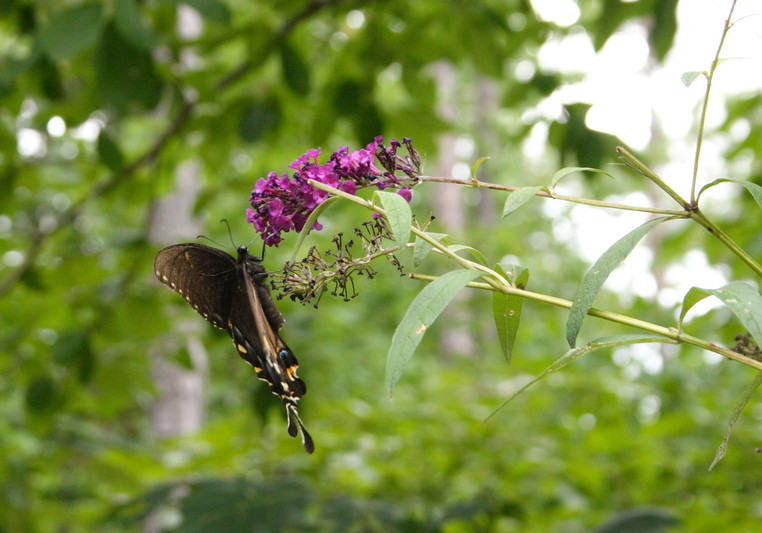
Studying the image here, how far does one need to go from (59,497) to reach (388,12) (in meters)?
3.26

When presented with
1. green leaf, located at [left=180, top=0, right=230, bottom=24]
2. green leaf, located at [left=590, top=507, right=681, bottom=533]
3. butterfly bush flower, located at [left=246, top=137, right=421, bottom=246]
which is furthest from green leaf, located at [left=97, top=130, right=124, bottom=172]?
green leaf, located at [left=590, top=507, right=681, bottom=533]

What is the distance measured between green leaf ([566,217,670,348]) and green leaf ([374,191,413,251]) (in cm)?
25

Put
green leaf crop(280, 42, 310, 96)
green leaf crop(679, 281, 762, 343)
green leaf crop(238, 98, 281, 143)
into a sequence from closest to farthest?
green leaf crop(679, 281, 762, 343) < green leaf crop(280, 42, 310, 96) < green leaf crop(238, 98, 281, 143)

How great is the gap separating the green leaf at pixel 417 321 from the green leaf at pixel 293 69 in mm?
2530

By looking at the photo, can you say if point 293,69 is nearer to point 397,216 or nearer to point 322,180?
point 322,180

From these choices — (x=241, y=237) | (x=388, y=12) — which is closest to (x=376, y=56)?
(x=388, y=12)

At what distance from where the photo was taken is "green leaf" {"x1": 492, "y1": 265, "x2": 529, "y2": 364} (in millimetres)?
1141

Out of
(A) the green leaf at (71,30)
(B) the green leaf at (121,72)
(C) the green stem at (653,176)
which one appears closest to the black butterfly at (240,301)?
(C) the green stem at (653,176)

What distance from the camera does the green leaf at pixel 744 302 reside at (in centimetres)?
89

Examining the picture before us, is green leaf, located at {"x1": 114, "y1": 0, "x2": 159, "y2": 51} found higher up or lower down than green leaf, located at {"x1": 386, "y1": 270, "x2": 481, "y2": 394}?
higher up

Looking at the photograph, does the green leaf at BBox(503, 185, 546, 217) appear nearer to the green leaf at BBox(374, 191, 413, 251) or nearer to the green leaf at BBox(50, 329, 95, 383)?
the green leaf at BBox(374, 191, 413, 251)

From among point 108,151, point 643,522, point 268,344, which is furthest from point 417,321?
point 108,151

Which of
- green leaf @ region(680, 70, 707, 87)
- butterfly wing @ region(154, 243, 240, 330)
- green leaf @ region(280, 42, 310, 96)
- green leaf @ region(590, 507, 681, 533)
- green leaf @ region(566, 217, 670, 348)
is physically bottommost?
green leaf @ region(566, 217, 670, 348)

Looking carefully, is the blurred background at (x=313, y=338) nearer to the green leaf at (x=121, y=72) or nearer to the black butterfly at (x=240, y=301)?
the green leaf at (x=121, y=72)
